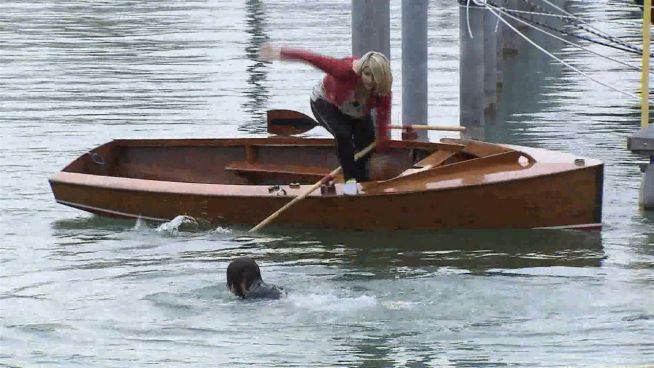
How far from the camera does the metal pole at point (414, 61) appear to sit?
1703 centimetres

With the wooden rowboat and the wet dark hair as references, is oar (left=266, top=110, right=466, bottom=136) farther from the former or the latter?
the wet dark hair

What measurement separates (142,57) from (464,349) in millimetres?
20410

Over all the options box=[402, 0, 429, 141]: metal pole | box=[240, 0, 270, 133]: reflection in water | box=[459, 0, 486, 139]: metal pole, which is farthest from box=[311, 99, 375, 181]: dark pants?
box=[240, 0, 270, 133]: reflection in water

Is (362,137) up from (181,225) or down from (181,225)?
up

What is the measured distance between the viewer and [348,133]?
14.8 meters

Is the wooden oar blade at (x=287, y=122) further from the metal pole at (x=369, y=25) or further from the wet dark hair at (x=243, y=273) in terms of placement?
the wet dark hair at (x=243, y=273)

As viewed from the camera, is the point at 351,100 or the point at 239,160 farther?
the point at 239,160

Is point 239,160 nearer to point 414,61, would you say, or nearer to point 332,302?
point 414,61

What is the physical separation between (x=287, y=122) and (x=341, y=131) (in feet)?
5.75

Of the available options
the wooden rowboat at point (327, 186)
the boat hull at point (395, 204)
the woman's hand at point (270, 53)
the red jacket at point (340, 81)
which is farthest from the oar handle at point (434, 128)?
the woman's hand at point (270, 53)

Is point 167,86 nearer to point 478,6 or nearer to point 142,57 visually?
point 142,57

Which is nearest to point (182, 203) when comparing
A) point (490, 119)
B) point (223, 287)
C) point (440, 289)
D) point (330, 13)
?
point (223, 287)

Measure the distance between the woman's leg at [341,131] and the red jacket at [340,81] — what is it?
9 centimetres

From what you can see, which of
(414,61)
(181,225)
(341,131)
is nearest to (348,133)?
(341,131)
